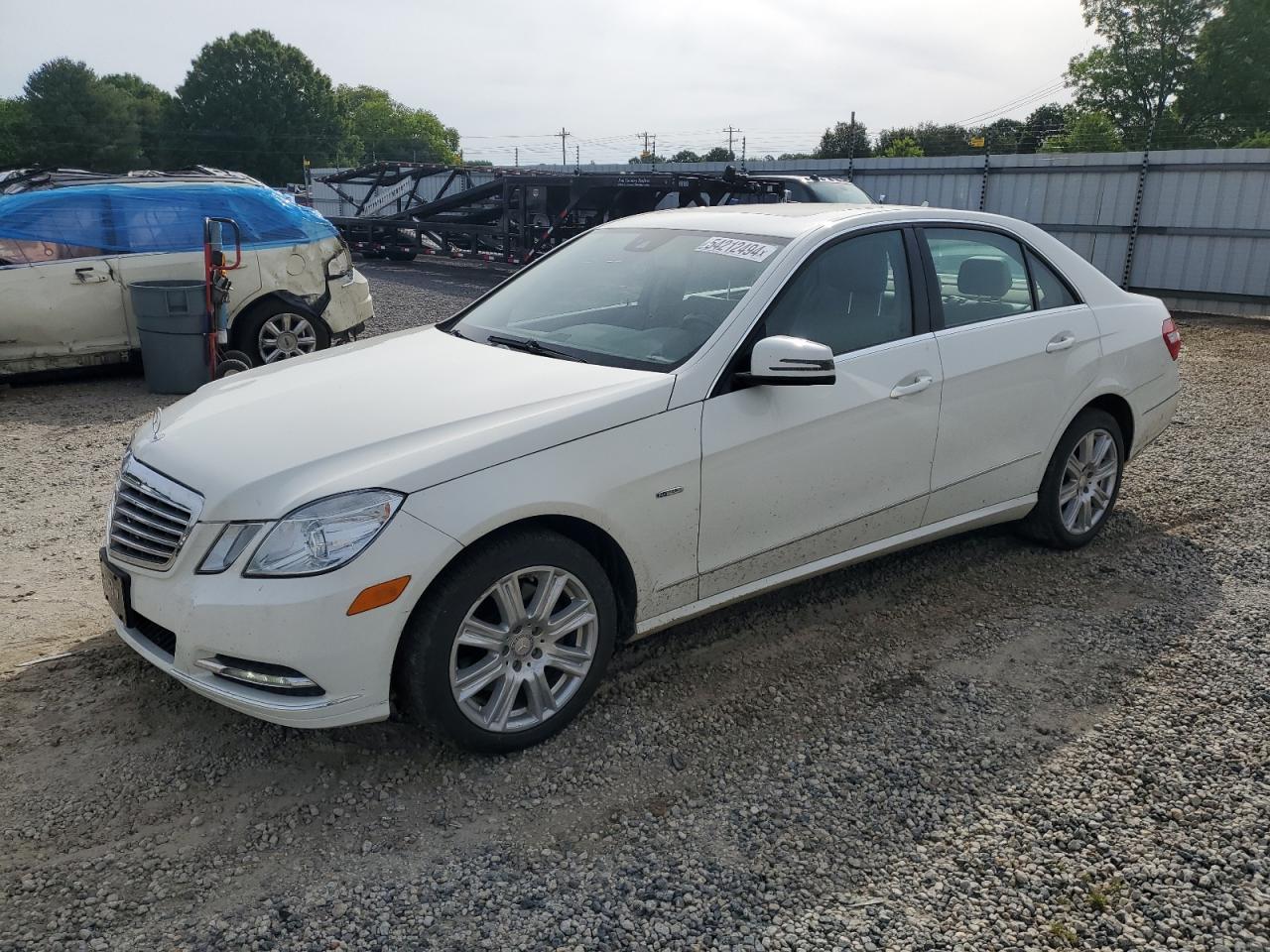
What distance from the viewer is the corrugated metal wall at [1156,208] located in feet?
50.2

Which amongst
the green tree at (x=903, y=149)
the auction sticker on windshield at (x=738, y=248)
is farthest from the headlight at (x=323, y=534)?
the green tree at (x=903, y=149)

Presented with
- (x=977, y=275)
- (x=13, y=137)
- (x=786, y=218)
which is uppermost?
(x=13, y=137)

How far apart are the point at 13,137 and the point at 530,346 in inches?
3223

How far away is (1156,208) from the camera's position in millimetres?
16344

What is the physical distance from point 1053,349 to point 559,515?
2.73 meters

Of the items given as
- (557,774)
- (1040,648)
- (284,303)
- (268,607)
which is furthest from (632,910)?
(284,303)

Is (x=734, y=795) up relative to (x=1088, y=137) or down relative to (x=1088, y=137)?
down

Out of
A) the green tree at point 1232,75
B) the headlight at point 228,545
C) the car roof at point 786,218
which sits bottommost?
the headlight at point 228,545

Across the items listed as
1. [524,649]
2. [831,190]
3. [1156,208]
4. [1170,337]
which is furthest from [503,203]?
[524,649]

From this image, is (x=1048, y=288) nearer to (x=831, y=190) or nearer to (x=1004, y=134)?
(x=831, y=190)

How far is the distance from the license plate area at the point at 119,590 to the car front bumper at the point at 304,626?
0.25 meters

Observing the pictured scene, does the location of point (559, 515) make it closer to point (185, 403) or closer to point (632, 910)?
point (632, 910)

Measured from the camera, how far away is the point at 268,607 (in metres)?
2.78

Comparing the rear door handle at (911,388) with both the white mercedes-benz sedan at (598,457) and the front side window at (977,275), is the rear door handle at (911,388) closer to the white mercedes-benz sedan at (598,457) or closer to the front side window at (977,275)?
the white mercedes-benz sedan at (598,457)
